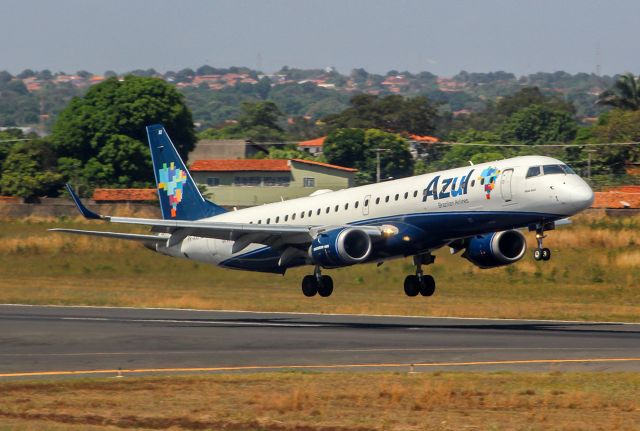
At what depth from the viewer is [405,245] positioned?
46438mm

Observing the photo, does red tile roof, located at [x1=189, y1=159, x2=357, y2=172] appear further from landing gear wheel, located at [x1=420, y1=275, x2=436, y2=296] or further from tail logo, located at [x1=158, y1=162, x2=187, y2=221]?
landing gear wheel, located at [x1=420, y1=275, x2=436, y2=296]

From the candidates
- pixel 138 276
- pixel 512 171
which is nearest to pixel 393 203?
pixel 512 171

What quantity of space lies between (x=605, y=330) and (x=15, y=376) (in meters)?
22.8

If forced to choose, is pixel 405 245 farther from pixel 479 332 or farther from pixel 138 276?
pixel 138 276

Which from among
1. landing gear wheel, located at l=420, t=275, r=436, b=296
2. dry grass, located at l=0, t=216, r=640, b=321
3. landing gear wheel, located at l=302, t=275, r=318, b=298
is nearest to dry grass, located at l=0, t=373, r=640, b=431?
landing gear wheel, located at l=302, t=275, r=318, b=298

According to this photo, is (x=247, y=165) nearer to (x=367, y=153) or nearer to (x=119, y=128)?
(x=119, y=128)

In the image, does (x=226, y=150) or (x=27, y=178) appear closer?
(x=27, y=178)

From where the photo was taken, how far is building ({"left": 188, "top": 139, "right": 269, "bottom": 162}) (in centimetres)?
17212

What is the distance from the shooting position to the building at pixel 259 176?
4544 inches

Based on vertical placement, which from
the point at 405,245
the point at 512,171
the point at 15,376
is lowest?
the point at 15,376

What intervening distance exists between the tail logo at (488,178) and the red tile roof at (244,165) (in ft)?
255

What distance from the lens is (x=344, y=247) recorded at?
46.1m

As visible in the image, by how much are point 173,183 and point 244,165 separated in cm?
6751

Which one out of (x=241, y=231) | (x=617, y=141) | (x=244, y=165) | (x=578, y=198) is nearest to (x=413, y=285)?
(x=241, y=231)
